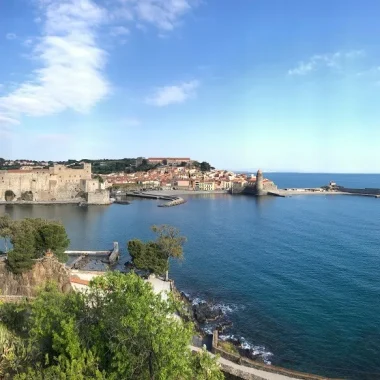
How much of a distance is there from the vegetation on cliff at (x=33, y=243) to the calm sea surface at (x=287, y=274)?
23.9 feet

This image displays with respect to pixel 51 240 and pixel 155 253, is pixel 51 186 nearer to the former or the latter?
pixel 51 240

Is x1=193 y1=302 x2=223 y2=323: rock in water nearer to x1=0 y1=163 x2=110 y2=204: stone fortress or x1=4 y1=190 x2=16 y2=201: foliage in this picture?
x1=0 y1=163 x2=110 y2=204: stone fortress

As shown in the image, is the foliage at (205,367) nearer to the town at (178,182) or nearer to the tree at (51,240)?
the tree at (51,240)

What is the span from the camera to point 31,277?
17.1 metres

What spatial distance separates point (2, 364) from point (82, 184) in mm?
60118

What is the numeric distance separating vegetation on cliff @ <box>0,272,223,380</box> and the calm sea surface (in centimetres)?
753

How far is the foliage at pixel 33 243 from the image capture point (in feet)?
55.8

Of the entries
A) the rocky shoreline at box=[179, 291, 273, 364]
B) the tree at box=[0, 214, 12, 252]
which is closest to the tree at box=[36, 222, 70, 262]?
the tree at box=[0, 214, 12, 252]

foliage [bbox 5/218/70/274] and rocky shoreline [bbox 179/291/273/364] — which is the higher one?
foliage [bbox 5/218/70/274]

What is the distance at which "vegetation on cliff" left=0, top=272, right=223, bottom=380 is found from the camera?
700 cm

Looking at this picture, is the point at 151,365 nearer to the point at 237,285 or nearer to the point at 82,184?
the point at 237,285

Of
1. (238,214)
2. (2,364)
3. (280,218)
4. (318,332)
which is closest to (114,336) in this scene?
(2,364)

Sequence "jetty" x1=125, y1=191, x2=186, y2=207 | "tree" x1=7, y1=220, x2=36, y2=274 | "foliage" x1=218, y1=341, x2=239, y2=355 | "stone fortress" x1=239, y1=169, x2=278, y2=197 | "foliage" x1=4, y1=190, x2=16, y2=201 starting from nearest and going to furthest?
"foliage" x1=218, y1=341, x2=239, y2=355
"tree" x1=7, y1=220, x2=36, y2=274
"foliage" x1=4, y1=190, x2=16, y2=201
"jetty" x1=125, y1=191, x2=186, y2=207
"stone fortress" x1=239, y1=169, x2=278, y2=197

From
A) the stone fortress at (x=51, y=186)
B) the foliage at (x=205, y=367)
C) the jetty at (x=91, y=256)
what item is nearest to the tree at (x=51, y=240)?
the jetty at (x=91, y=256)
